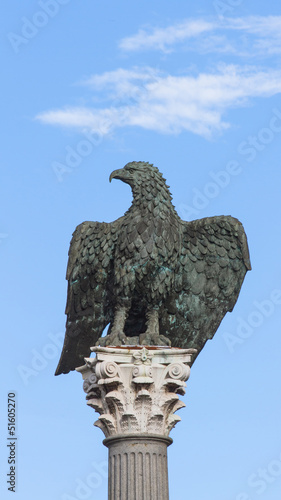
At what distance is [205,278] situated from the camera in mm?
22625

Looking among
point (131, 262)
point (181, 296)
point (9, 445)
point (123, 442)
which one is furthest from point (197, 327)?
point (9, 445)

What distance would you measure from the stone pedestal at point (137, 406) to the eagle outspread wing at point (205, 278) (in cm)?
241

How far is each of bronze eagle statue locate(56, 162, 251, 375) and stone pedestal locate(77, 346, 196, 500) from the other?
4.52 ft

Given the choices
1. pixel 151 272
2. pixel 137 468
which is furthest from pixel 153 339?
pixel 137 468

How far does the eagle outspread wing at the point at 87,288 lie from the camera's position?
869 inches

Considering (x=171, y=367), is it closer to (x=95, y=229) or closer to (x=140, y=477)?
(x=140, y=477)

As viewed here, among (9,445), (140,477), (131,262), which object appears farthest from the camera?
(9,445)

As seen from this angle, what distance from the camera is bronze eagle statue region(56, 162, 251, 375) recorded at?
70.6 ft

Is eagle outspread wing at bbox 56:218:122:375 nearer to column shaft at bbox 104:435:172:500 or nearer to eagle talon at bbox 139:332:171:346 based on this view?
eagle talon at bbox 139:332:171:346

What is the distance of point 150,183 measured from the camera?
22203 millimetres

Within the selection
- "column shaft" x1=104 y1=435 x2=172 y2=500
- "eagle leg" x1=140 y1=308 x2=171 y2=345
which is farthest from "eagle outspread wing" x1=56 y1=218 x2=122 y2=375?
"column shaft" x1=104 y1=435 x2=172 y2=500

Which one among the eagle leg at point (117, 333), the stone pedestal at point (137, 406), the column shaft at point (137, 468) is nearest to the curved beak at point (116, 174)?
the eagle leg at point (117, 333)

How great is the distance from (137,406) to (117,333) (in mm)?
1788

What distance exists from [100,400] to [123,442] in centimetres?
98
